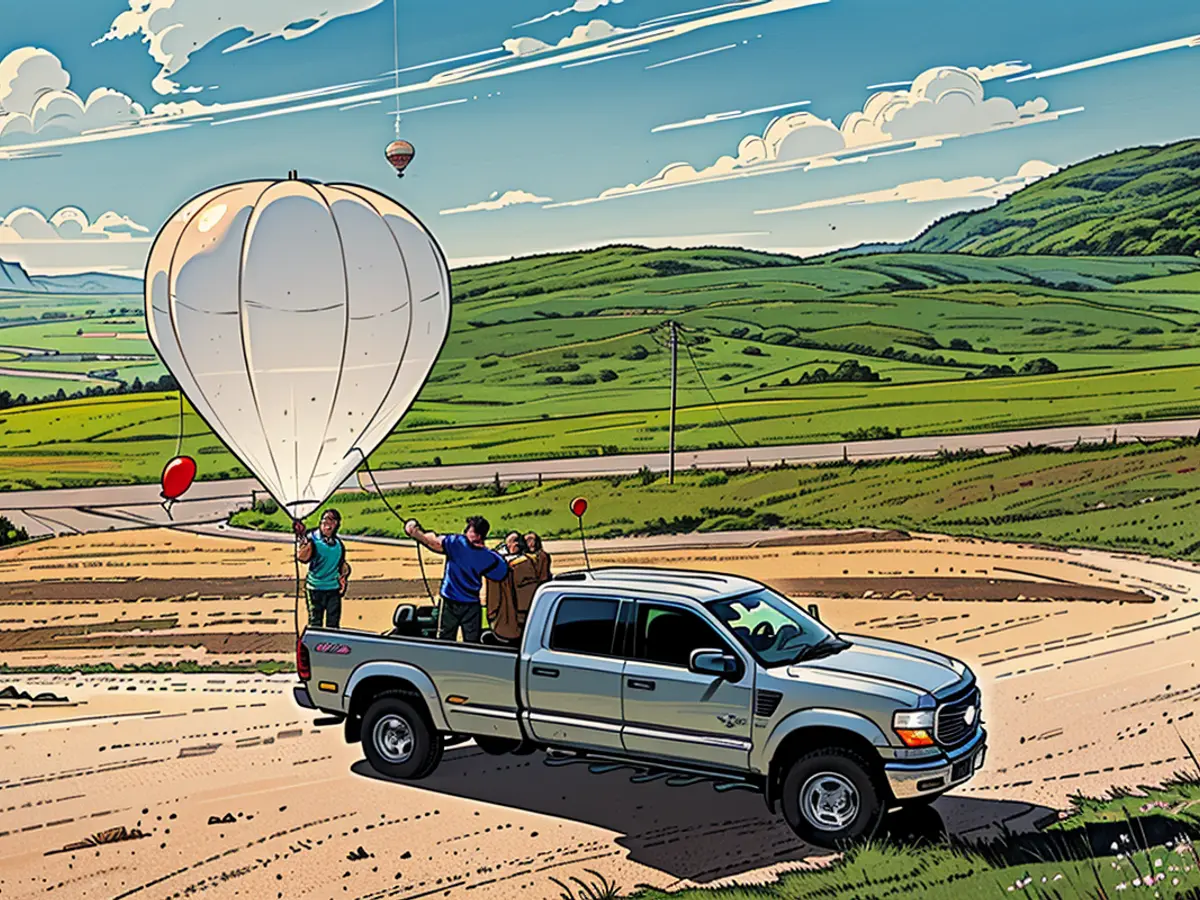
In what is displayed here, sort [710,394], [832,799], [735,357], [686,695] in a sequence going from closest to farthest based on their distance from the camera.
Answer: [832,799] < [686,695] < [710,394] < [735,357]

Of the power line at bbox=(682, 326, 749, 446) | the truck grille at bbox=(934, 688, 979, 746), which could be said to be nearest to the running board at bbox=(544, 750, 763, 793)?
the truck grille at bbox=(934, 688, 979, 746)

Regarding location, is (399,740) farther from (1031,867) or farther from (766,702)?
(1031,867)

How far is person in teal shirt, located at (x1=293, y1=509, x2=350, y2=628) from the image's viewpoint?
1360cm

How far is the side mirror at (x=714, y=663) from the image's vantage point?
9492 millimetres

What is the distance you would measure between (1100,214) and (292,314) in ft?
97.9

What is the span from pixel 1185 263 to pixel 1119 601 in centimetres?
1811

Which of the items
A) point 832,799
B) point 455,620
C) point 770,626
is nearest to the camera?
point 832,799

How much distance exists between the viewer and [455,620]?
1185 centimetres

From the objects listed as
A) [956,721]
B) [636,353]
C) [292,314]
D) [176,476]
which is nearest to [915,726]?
[956,721]

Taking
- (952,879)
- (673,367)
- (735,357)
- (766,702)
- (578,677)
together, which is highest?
(735,357)

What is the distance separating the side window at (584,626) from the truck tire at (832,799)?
1.70 m

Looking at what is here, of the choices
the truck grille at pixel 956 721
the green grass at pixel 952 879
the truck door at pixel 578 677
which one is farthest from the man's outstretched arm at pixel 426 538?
the truck grille at pixel 956 721

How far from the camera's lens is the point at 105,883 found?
9656 mm

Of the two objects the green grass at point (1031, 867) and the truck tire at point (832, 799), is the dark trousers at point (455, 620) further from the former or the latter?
the truck tire at point (832, 799)
